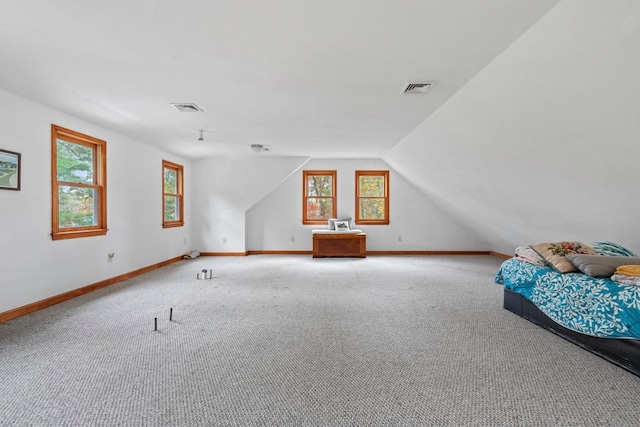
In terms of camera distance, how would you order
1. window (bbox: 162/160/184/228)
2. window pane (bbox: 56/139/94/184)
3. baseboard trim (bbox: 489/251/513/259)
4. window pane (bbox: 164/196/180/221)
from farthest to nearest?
1. baseboard trim (bbox: 489/251/513/259)
2. window pane (bbox: 164/196/180/221)
3. window (bbox: 162/160/184/228)
4. window pane (bbox: 56/139/94/184)

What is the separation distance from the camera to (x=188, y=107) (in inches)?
147

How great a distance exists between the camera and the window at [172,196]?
6430 mm

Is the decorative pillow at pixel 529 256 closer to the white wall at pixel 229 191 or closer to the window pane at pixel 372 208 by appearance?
the window pane at pixel 372 208

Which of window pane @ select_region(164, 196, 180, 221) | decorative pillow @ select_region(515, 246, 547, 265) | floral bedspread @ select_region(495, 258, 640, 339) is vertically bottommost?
floral bedspread @ select_region(495, 258, 640, 339)

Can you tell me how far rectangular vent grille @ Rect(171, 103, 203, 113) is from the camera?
Result: 3648mm

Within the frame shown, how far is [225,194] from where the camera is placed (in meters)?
7.42

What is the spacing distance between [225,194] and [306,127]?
11.5 feet

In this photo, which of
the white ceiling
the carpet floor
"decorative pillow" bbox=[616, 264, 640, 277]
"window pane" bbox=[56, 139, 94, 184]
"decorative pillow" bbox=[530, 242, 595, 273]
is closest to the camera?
the carpet floor

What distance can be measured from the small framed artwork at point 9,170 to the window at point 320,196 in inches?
213

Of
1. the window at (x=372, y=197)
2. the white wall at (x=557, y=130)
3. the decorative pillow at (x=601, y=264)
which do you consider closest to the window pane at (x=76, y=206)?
the white wall at (x=557, y=130)

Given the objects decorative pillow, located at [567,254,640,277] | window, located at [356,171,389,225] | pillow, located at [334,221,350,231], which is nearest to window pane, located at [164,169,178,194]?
pillow, located at [334,221,350,231]

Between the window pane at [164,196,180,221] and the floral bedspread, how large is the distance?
20.4ft

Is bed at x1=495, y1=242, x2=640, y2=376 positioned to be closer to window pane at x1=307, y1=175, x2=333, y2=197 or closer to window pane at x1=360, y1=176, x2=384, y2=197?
window pane at x1=360, y1=176, x2=384, y2=197

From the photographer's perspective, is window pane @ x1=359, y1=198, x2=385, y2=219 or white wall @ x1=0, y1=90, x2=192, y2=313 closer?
white wall @ x1=0, y1=90, x2=192, y2=313
